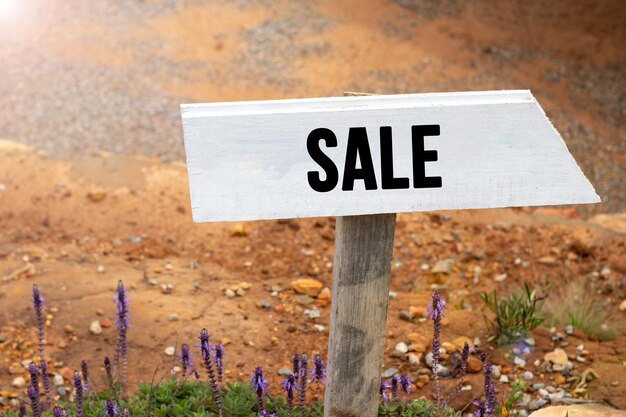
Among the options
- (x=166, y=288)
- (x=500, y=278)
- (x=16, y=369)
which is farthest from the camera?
(x=500, y=278)

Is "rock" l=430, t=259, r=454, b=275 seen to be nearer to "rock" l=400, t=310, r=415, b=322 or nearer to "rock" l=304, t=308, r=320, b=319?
"rock" l=400, t=310, r=415, b=322

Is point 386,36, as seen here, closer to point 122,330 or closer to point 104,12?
point 104,12

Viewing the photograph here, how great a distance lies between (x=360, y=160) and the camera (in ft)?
8.61

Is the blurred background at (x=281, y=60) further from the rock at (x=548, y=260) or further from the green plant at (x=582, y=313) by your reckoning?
the green plant at (x=582, y=313)

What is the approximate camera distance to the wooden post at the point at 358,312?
2906 mm

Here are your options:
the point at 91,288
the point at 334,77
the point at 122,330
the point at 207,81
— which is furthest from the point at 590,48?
the point at 122,330

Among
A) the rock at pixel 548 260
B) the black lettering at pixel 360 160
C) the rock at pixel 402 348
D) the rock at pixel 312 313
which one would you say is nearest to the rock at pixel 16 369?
the rock at pixel 312 313

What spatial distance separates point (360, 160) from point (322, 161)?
0.36 feet

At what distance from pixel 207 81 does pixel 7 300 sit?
3852 millimetres

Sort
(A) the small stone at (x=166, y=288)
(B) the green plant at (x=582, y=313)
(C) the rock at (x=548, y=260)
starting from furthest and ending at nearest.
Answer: (C) the rock at (x=548, y=260) < (A) the small stone at (x=166, y=288) < (B) the green plant at (x=582, y=313)

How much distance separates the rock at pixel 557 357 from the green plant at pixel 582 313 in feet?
1.03

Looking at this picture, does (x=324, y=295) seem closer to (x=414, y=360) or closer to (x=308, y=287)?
(x=308, y=287)

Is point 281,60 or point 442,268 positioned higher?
point 281,60

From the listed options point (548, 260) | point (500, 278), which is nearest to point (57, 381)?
point (500, 278)
